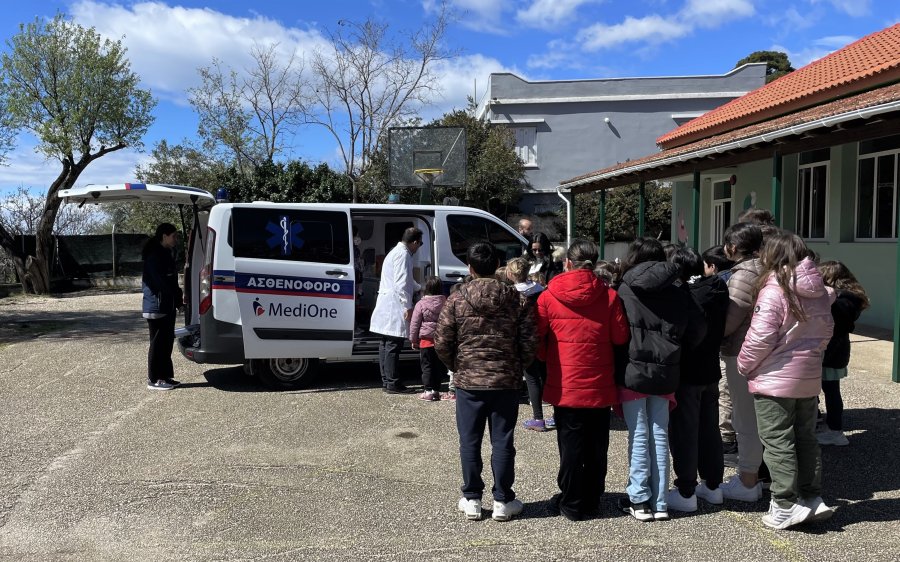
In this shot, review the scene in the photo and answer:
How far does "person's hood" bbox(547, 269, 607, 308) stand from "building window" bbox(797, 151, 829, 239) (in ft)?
35.4

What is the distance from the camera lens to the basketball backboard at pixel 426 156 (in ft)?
49.3

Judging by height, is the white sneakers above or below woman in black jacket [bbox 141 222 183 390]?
below

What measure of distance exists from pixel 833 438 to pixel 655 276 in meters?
2.65

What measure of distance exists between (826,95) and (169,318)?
11711 millimetres

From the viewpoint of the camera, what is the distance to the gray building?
2625 centimetres

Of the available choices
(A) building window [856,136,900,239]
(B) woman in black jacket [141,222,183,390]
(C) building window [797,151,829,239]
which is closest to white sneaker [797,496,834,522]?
(B) woman in black jacket [141,222,183,390]

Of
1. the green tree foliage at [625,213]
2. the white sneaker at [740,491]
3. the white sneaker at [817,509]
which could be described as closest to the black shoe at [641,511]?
the white sneaker at [740,491]

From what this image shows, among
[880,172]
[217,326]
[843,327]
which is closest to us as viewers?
[843,327]

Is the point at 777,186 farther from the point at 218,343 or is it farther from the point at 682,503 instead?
the point at 218,343

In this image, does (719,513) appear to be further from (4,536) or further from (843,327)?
(4,536)

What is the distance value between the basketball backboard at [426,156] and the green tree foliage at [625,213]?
1107 cm

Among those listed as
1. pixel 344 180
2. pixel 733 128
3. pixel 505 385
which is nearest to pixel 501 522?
pixel 505 385

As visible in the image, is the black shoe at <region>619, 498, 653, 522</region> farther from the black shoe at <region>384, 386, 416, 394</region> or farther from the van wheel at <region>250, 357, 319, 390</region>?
the van wheel at <region>250, 357, 319, 390</region>

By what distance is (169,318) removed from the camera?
289 inches
